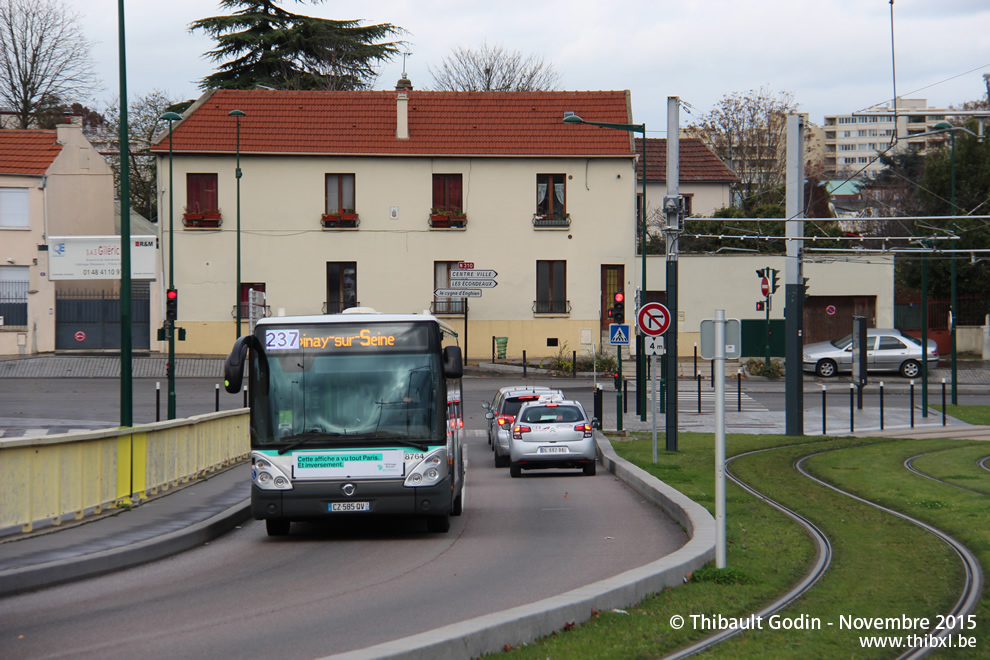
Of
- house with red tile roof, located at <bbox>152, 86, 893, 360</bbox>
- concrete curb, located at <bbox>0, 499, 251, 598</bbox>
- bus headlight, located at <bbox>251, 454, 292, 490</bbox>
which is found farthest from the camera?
house with red tile roof, located at <bbox>152, 86, 893, 360</bbox>

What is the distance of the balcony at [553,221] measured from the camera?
4531cm

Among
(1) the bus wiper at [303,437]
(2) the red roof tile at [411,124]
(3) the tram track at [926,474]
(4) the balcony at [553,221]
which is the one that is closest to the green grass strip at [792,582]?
(3) the tram track at [926,474]

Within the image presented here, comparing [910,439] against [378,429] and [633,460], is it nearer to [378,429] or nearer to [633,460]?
[633,460]

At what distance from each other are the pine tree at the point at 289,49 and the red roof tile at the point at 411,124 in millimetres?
4344

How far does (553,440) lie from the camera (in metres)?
19.8

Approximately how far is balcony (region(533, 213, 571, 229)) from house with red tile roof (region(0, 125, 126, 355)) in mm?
20256

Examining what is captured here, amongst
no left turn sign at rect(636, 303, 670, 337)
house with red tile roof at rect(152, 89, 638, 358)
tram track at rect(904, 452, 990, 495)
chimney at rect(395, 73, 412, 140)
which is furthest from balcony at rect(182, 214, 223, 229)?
Answer: tram track at rect(904, 452, 990, 495)

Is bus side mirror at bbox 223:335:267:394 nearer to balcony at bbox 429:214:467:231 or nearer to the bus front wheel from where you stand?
the bus front wheel

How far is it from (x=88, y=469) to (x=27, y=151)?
124 ft

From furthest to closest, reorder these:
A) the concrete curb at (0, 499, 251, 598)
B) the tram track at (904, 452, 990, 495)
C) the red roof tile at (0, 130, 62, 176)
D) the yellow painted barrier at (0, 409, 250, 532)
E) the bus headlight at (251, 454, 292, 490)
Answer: the red roof tile at (0, 130, 62, 176), the tram track at (904, 452, 990, 495), the bus headlight at (251, 454, 292, 490), the yellow painted barrier at (0, 409, 250, 532), the concrete curb at (0, 499, 251, 598)

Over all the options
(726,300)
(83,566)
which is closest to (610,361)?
(726,300)

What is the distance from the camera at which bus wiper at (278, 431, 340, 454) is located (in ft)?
39.1

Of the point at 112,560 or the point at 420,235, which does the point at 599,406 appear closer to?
the point at 112,560

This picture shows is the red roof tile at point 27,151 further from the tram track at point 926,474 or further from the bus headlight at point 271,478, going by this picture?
the bus headlight at point 271,478
